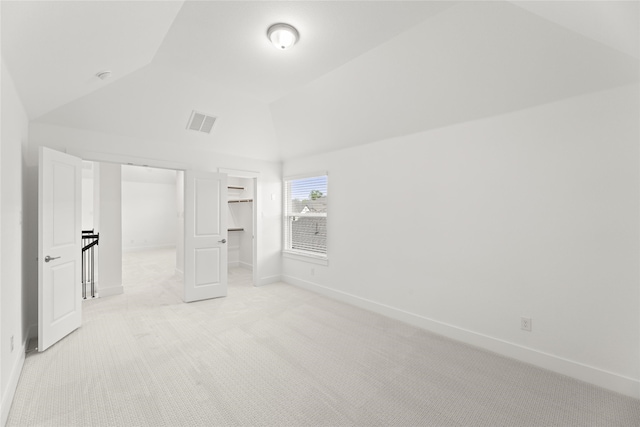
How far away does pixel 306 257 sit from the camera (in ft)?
17.0

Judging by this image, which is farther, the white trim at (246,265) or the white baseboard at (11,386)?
the white trim at (246,265)

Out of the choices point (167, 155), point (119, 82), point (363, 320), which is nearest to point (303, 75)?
point (119, 82)

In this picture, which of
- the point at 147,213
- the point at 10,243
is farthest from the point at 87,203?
the point at 10,243

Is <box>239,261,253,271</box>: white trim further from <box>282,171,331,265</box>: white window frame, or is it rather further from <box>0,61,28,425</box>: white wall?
<box>0,61,28,425</box>: white wall

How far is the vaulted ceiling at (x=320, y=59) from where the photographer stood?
1895 mm

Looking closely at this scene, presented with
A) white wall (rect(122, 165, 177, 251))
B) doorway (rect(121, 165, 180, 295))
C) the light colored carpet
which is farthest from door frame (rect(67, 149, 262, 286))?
white wall (rect(122, 165, 177, 251))

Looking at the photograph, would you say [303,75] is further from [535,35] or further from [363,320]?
[363,320]

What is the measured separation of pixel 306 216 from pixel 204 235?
177 cm

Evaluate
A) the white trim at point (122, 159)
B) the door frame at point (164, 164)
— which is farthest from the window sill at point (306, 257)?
the white trim at point (122, 159)

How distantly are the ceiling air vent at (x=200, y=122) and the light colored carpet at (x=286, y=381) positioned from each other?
106 inches

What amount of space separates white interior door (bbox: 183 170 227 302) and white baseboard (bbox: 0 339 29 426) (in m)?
1.99

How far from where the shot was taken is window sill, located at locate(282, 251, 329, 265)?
191 inches

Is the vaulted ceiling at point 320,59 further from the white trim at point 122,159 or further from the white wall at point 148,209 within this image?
the white wall at point 148,209

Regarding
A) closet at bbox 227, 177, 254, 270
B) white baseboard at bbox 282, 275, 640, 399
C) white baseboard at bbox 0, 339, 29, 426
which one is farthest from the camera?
closet at bbox 227, 177, 254, 270
